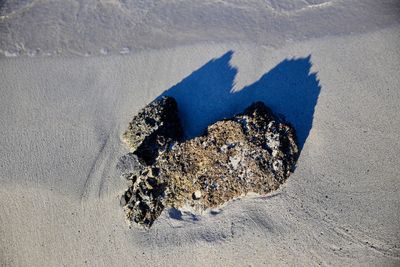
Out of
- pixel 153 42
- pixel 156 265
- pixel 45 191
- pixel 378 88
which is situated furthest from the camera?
pixel 153 42

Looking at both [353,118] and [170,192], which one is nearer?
[170,192]

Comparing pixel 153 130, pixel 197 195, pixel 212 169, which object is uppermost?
pixel 212 169

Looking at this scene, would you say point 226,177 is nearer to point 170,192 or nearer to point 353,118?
point 170,192

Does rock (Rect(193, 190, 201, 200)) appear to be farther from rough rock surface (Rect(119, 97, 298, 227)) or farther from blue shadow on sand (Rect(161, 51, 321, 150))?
blue shadow on sand (Rect(161, 51, 321, 150))

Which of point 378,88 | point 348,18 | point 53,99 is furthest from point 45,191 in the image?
point 348,18

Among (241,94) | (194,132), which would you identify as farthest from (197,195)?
(241,94)

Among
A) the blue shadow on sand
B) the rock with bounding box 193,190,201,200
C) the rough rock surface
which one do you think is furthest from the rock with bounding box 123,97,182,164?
the rock with bounding box 193,190,201,200

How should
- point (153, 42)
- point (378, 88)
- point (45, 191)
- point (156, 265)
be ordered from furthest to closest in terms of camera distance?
point (153, 42)
point (378, 88)
point (45, 191)
point (156, 265)

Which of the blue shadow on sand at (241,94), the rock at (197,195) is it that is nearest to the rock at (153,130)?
the blue shadow on sand at (241,94)

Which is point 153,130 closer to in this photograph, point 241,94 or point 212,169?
point 212,169
